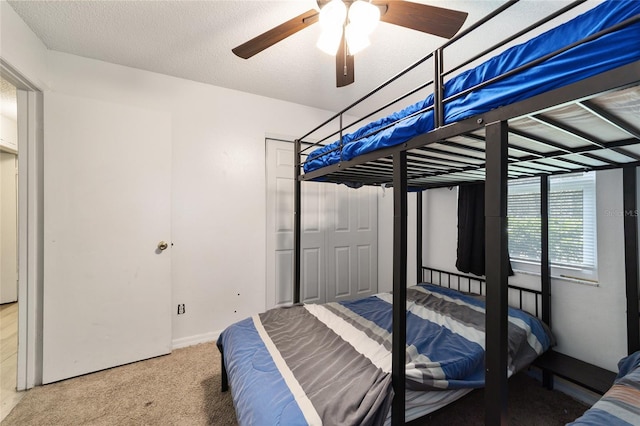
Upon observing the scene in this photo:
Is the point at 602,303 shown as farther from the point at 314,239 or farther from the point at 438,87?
the point at 314,239

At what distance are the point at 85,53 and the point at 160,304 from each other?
86.5 inches

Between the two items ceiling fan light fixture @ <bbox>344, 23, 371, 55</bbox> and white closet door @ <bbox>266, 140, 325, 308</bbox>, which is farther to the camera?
white closet door @ <bbox>266, 140, 325, 308</bbox>

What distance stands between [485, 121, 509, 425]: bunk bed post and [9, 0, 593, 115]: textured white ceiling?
4.34ft

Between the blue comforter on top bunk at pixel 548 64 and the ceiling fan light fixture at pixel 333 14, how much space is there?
581mm

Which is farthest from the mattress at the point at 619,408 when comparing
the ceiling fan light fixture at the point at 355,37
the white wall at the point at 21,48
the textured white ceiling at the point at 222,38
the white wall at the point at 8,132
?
the white wall at the point at 8,132

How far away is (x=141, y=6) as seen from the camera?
1673 mm

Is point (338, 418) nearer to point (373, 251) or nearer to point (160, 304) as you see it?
point (160, 304)

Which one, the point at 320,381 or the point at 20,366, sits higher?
the point at 320,381

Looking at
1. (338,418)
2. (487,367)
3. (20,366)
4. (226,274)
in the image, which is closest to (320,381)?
(338,418)

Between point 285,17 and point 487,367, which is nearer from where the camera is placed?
point 487,367

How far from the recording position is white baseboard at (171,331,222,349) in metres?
2.48

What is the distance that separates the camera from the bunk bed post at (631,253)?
5.40ft

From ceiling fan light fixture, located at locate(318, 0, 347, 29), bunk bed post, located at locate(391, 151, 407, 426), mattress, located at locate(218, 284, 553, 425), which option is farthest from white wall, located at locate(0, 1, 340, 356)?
bunk bed post, located at locate(391, 151, 407, 426)

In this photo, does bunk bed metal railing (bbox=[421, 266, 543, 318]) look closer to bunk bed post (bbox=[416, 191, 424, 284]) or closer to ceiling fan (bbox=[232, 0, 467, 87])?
bunk bed post (bbox=[416, 191, 424, 284])
